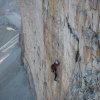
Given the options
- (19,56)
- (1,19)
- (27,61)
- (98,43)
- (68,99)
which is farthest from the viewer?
(1,19)

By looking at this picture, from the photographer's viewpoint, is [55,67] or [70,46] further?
[55,67]

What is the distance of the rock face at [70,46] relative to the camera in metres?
6.12

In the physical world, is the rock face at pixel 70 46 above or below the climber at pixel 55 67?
above

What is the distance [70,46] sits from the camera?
7.13m

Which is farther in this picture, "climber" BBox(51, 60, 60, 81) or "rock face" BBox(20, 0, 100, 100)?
"climber" BBox(51, 60, 60, 81)

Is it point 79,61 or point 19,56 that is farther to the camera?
point 19,56

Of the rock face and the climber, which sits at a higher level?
the rock face

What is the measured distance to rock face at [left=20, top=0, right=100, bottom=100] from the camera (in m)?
6.12

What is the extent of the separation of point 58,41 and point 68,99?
1542mm

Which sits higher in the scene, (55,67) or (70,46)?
(70,46)

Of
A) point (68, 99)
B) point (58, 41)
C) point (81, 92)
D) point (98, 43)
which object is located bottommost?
point (68, 99)

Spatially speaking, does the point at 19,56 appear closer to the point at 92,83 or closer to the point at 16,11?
the point at 16,11

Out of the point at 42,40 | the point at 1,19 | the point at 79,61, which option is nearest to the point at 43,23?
the point at 42,40

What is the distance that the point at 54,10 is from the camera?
8156 mm
